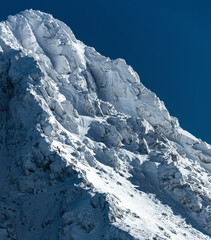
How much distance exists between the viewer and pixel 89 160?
5400 cm

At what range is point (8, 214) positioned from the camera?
42.4 m

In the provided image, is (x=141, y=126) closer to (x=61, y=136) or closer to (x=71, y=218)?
(x=61, y=136)

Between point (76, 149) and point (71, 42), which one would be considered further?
point (71, 42)

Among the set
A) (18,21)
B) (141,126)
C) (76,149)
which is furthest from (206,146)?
(18,21)

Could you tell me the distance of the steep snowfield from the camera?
134 ft

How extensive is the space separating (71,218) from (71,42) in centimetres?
6689

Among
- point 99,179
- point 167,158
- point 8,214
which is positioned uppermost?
point 167,158

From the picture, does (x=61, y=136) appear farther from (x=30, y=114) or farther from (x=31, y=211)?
(x=31, y=211)

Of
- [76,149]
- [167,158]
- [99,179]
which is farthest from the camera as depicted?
[167,158]

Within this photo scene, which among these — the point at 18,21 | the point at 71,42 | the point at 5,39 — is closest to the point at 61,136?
the point at 5,39

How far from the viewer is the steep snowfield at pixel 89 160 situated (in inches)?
1609

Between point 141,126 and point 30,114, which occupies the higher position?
point 141,126

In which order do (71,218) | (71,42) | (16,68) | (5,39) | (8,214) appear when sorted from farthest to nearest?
(71,42) < (5,39) < (16,68) < (8,214) < (71,218)

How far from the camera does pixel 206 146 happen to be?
8444 centimetres
